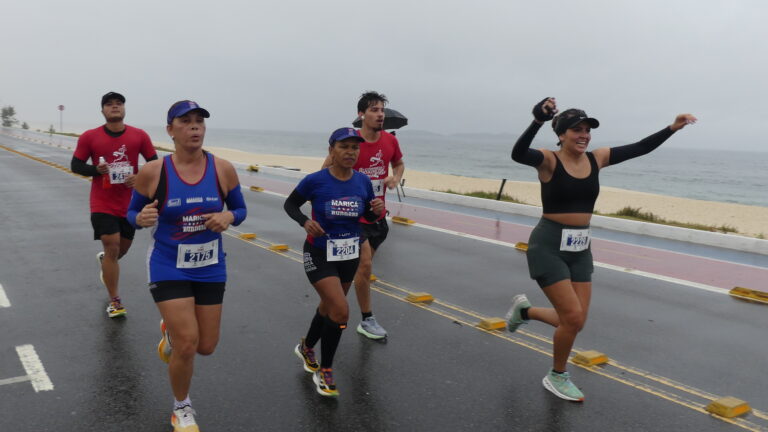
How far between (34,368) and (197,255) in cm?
214

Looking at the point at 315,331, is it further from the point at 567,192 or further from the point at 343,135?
the point at 567,192

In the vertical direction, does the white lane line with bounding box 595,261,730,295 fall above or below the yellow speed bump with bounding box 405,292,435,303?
above

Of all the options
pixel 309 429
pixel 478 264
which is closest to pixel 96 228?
pixel 309 429

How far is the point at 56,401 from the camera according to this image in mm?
4203

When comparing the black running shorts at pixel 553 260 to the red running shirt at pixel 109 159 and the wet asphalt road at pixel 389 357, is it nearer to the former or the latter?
the wet asphalt road at pixel 389 357

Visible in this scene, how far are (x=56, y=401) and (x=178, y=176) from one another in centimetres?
192

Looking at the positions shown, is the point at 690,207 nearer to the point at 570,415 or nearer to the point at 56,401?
the point at 570,415

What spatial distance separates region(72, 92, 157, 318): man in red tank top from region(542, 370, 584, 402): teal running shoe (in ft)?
13.9

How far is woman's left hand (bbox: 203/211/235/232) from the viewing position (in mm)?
3656

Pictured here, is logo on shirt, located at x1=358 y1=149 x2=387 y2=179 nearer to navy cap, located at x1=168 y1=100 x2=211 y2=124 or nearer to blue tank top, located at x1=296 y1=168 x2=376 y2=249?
blue tank top, located at x1=296 y1=168 x2=376 y2=249

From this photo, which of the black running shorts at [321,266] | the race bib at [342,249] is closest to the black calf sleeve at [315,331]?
the black running shorts at [321,266]

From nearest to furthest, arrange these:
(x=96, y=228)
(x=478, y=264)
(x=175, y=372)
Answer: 1. (x=175, y=372)
2. (x=96, y=228)
3. (x=478, y=264)

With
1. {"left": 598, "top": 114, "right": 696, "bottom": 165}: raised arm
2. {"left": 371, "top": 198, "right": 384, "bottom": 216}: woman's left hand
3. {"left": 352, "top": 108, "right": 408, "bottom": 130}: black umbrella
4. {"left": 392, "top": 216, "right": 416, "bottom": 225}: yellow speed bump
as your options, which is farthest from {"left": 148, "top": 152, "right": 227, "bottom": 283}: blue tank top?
{"left": 352, "top": 108, "right": 408, "bottom": 130}: black umbrella

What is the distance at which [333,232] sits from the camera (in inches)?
175
